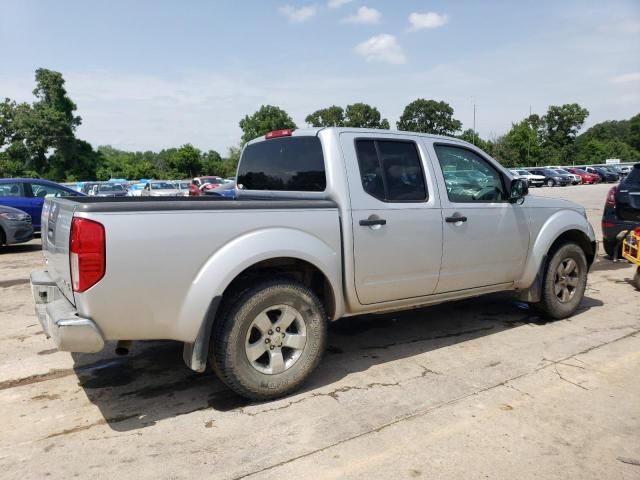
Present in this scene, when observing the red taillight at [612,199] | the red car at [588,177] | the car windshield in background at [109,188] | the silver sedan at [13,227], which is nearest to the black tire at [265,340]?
the red taillight at [612,199]

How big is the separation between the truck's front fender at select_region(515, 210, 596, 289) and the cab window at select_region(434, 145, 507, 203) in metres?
0.60

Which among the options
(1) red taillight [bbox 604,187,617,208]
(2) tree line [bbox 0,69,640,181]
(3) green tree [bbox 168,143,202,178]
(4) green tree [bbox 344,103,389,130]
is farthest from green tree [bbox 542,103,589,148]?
(1) red taillight [bbox 604,187,617,208]

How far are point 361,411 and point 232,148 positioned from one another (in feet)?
280

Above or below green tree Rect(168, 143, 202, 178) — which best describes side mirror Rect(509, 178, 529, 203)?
below

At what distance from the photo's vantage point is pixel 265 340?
350 centimetres

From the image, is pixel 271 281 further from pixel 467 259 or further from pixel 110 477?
pixel 467 259

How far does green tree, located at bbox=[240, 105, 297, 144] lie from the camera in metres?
82.4

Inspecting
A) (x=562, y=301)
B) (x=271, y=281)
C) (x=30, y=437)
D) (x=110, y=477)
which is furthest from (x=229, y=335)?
(x=562, y=301)

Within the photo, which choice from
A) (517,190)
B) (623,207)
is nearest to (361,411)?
(517,190)

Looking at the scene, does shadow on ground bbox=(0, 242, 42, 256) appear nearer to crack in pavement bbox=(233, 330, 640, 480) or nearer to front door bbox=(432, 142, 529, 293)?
front door bbox=(432, 142, 529, 293)

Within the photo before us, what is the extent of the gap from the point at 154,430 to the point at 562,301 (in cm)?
420

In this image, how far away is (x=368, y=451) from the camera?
293cm

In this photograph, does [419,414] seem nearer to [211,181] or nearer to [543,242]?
[543,242]

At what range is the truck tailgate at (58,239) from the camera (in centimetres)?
314
